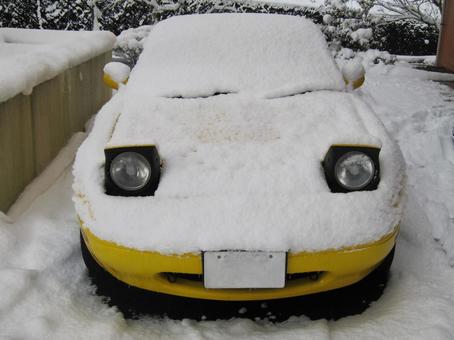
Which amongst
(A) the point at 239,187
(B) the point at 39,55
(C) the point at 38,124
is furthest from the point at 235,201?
(B) the point at 39,55

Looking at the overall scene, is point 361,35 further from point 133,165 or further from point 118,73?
point 133,165

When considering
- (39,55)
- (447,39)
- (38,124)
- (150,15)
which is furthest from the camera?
(150,15)

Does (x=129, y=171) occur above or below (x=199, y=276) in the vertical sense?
above

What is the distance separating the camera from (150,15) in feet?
45.4

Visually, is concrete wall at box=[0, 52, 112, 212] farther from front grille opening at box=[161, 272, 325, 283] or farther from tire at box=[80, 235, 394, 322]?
front grille opening at box=[161, 272, 325, 283]

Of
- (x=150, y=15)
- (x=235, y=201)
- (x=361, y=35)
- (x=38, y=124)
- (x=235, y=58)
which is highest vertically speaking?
(x=235, y=58)

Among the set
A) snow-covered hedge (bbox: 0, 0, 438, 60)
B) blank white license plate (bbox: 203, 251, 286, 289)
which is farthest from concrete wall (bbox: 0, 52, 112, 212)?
snow-covered hedge (bbox: 0, 0, 438, 60)

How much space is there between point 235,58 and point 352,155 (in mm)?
1442

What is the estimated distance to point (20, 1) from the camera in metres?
13.2

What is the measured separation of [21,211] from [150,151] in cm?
152

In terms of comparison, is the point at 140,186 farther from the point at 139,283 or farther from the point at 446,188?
the point at 446,188

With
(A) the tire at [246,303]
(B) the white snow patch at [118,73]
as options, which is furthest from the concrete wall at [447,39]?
(A) the tire at [246,303]

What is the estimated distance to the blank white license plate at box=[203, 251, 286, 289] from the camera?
231 centimetres

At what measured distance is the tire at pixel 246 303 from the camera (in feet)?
8.92
